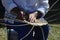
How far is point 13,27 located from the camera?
1790mm

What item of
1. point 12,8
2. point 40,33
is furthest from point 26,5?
point 40,33

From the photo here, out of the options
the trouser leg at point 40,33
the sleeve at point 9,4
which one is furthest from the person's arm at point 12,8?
the trouser leg at point 40,33

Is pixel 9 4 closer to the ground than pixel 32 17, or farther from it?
farther from it

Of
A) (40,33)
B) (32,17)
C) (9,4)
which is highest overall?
(9,4)

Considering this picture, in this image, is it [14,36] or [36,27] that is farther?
[14,36]

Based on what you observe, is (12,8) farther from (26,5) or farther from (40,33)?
(40,33)

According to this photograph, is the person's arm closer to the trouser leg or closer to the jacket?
the jacket

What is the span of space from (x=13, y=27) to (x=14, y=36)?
0.39 feet

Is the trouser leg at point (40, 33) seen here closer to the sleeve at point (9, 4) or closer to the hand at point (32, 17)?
the hand at point (32, 17)

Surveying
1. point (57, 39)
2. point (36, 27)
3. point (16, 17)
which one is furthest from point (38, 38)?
point (57, 39)

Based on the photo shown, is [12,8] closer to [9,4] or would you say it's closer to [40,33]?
[9,4]

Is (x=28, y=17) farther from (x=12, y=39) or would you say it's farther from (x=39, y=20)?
(x=12, y=39)

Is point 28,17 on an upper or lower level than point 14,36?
upper

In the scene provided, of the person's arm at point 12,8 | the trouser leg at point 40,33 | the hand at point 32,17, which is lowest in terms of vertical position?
the trouser leg at point 40,33
